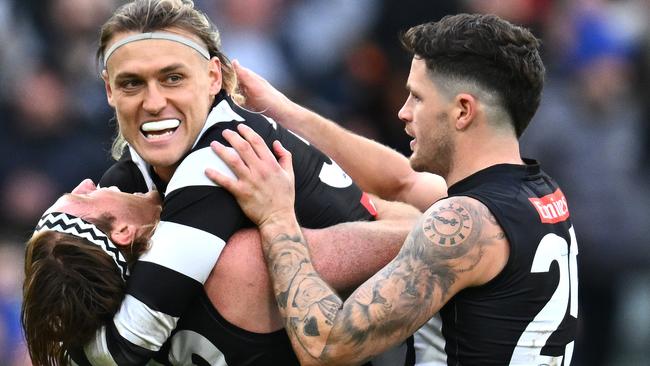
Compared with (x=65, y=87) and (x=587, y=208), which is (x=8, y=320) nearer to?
(x=65, y=87)

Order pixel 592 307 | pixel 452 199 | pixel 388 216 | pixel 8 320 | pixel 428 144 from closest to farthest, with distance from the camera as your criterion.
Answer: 1. pixel 452 199
2. pixel 428 144
3. pixel 388 216
4. pixel 8 320
5. pixel 592 307

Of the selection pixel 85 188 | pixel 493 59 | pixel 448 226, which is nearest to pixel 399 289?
pixel 448 226

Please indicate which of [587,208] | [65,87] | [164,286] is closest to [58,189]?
[65,87]

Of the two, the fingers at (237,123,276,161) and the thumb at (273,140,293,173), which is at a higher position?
the fingers at (237,123,276,161)

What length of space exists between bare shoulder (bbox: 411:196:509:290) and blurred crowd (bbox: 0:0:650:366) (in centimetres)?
478

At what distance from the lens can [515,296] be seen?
434cm

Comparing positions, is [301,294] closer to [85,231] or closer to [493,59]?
[85,231]

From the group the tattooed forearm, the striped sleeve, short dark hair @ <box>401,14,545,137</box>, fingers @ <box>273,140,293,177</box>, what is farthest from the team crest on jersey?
the striped sleeve

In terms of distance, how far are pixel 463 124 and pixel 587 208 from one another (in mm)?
4733

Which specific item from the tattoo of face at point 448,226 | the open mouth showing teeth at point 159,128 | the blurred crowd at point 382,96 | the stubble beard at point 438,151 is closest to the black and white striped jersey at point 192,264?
the open mouth showing teeth at point 159,128

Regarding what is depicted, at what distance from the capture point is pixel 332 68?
952 centimetres

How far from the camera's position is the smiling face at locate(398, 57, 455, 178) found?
14.8 ft

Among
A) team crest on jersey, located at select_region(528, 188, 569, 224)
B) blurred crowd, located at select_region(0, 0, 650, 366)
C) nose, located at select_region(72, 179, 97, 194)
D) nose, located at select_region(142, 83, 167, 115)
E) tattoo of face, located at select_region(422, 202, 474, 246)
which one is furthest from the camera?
blurred crowd, located at select_region(0, 0, 650, 366)

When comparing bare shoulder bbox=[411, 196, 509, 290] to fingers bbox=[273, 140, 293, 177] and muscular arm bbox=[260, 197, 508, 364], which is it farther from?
fingers bbox=[273, 140, 293, 177]
